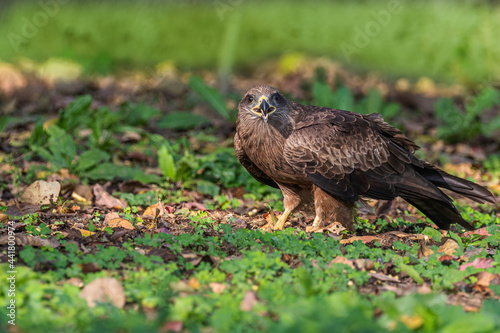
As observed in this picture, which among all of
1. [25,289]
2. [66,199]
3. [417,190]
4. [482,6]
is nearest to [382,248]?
[417,190]

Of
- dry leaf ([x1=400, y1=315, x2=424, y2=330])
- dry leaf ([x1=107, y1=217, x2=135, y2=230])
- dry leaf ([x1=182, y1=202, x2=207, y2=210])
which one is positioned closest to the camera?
dry leaf ([x1=400, y1=315, x2=424, y2=330])

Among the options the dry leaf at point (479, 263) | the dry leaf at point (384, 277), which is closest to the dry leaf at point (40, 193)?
the dry leaf at point (384, 277)

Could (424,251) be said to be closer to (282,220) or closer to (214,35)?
(282,220)

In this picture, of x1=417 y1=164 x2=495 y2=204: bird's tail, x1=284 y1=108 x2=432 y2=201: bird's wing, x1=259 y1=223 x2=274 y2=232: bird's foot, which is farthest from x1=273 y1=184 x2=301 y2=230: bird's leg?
x1=417 y1=164 x2=495 y2=204: bird's tail

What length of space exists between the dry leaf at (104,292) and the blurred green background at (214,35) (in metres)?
10.5

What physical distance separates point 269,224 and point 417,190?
1.28 m

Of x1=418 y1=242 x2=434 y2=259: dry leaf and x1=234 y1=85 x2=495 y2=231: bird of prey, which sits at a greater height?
x1=234 y1=85 x2=495 y2=231: bird of prey

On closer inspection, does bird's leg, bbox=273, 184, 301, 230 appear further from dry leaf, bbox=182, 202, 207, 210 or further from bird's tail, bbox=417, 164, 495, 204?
bird's tail, bbox=417, 164, 495, 204

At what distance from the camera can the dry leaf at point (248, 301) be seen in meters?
3.05

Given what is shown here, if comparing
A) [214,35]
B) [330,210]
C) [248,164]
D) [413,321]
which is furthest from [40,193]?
[214,35]

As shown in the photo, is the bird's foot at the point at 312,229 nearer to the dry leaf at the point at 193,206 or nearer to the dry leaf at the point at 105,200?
the dry leaf at the point at 193,206

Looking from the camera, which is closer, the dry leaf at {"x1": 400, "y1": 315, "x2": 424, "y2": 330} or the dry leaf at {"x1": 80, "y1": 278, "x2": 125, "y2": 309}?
the dry leaf at {"x1": 400, "y1": 315, "x2": 424, "y2": 330}

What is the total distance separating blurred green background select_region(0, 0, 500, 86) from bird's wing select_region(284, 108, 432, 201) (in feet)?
28.6

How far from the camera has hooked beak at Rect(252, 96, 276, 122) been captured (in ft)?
15.1
